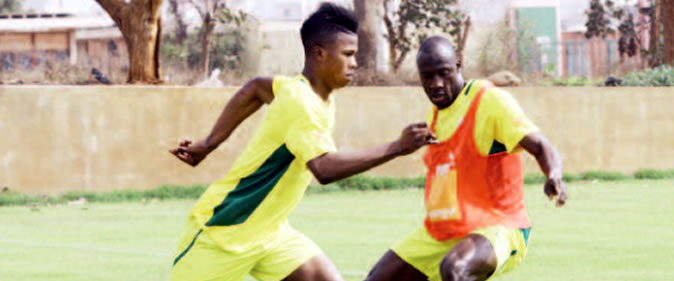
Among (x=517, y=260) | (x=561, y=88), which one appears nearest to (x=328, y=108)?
(x=517, y=260)

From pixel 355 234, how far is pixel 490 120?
22.6 feet

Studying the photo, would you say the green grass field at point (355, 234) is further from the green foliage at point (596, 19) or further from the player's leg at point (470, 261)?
the green foliage at point (596, 19)

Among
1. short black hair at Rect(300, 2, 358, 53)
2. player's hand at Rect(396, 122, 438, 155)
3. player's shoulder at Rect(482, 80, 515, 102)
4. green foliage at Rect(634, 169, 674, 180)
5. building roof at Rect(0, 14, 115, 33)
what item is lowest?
green foliage at Rect(634, 169, 674, 180)

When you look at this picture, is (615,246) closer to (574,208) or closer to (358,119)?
(574,208)

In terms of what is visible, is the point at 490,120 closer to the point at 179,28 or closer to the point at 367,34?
the point at 367,34

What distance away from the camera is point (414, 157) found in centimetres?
2150

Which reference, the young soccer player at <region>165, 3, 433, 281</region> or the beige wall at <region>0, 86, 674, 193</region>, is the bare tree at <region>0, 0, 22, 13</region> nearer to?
the beige wall at <region>0, 86, 674, 193</region>

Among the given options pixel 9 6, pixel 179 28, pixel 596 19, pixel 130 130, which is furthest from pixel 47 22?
pixel 130 130

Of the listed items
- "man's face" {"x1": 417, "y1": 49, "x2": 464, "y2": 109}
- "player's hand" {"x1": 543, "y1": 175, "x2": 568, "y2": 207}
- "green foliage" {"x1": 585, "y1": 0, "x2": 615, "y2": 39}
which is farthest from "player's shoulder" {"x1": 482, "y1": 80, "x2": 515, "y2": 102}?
"green foliage" {"x1": 585, "y1": 0, "x2": 615, "y2": 39}

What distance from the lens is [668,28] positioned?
2741cm

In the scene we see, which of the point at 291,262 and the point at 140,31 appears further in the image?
the point at 140,31

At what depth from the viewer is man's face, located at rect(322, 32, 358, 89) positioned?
5.81m

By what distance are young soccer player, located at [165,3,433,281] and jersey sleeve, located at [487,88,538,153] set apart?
803 mm

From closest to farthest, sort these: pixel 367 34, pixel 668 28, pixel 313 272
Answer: pixel 313 272 < pixel 367 34 < pixel 668 28
